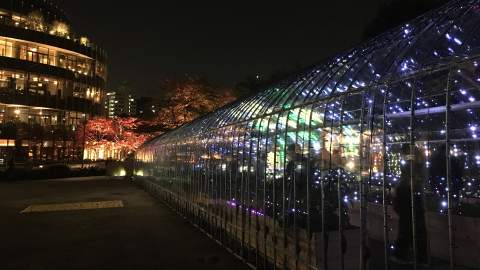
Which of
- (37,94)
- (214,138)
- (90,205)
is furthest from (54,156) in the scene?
(214,138)

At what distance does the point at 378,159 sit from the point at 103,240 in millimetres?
8692

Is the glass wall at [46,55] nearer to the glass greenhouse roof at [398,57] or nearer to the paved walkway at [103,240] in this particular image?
the paved walkway at [103,240]

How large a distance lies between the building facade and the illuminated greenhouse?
50.5 meters

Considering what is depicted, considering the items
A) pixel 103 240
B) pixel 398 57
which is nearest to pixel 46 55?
pixel 103 240

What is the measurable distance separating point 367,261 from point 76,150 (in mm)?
58295

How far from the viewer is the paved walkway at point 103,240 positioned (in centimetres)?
909

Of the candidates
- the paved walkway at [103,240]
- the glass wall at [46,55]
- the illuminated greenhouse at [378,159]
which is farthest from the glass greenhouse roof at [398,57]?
the glass wall at [46,55]

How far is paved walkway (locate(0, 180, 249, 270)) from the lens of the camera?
358 inches

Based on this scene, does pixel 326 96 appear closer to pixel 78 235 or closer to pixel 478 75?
pixel 478 75

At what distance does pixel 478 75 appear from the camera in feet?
13.8

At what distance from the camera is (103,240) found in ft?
37.3

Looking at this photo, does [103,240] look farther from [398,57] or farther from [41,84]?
[41,84]

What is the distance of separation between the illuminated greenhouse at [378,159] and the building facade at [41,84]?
50484mm

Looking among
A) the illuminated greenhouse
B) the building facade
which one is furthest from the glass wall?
the illuminated greenhouse
